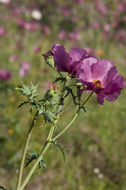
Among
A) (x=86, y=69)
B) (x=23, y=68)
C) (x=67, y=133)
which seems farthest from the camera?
(x=23, y=68)

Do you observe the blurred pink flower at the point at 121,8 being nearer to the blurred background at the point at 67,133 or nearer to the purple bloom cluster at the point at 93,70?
the blurred background at the point at 67,133

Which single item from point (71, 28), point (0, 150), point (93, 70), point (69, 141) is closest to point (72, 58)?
point (93, 70)

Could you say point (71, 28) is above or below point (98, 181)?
above

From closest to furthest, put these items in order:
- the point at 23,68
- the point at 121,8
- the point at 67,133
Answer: the point at 67,133, the point at 23,68, the point at 121,8

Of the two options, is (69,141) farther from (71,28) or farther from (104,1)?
(104,1)

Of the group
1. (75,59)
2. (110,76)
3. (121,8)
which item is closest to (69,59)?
(75,59)

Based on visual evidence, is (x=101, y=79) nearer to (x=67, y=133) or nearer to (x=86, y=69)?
(x=86, y=69)

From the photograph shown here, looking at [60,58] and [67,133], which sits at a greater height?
[67,133]
